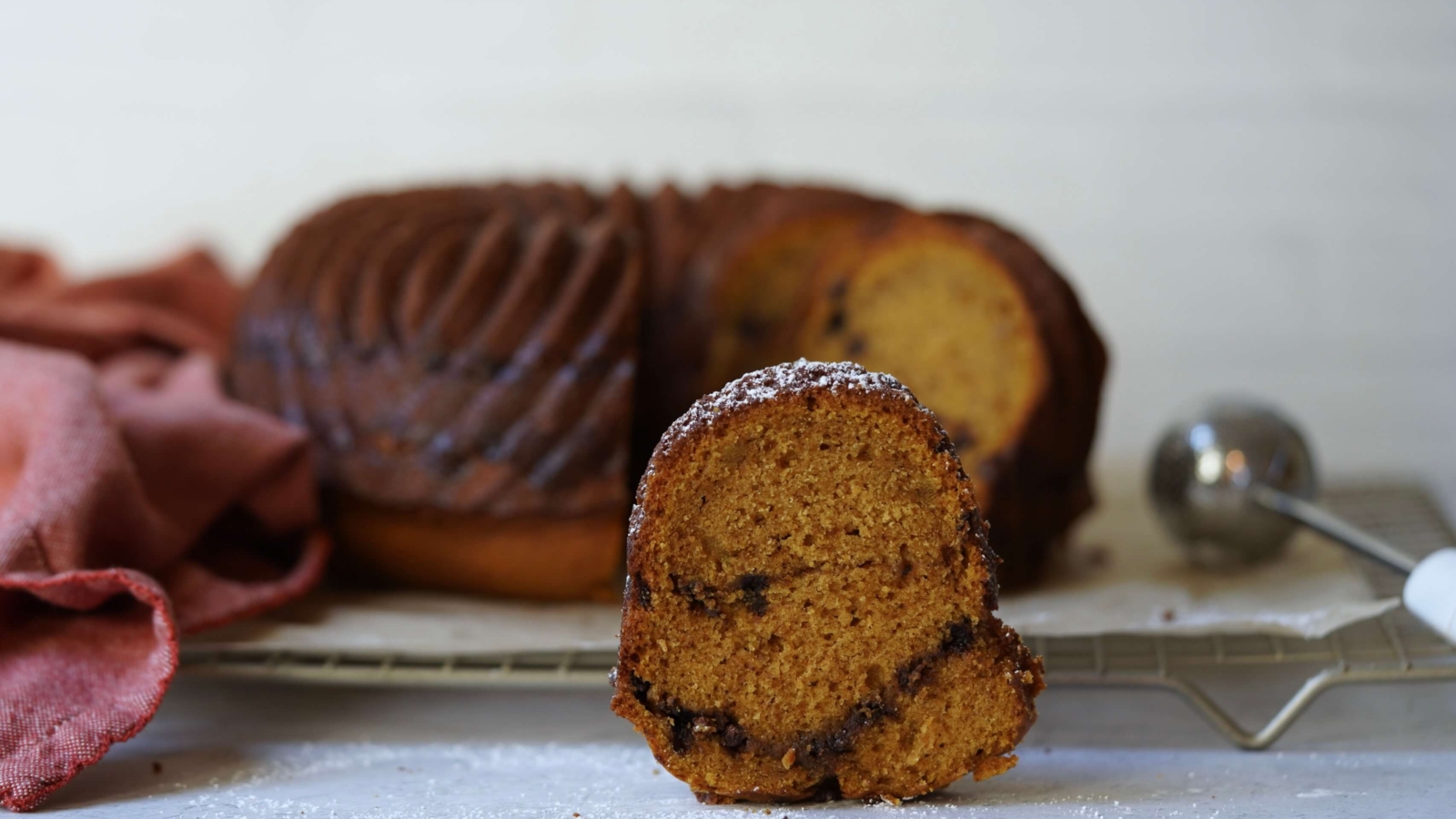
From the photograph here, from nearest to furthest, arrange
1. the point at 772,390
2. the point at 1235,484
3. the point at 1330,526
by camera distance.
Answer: the point at 772,390, the point at 1330,526, the point at 1235,484

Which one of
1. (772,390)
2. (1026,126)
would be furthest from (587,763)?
(1026,126)

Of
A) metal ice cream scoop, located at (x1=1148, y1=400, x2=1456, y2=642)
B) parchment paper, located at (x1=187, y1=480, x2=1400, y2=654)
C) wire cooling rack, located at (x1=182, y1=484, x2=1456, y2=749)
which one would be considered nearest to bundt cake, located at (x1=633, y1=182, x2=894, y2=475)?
parchment paper, located at (x1=187, y1=480, x2=1400, y2=654)

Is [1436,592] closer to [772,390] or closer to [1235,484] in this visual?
[1235,484]

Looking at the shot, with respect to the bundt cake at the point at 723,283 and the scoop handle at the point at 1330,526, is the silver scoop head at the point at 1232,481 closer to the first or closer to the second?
the scoop handle at the point at 1330,526

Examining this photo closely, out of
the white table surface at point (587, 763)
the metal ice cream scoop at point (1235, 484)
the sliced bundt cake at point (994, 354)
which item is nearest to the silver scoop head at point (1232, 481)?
the metal ice cream scoop at point (1235, 484)

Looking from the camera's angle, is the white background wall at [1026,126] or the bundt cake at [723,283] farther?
the white background wall at [1026,126]

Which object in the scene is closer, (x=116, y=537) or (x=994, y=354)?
(x=116, y=537)
